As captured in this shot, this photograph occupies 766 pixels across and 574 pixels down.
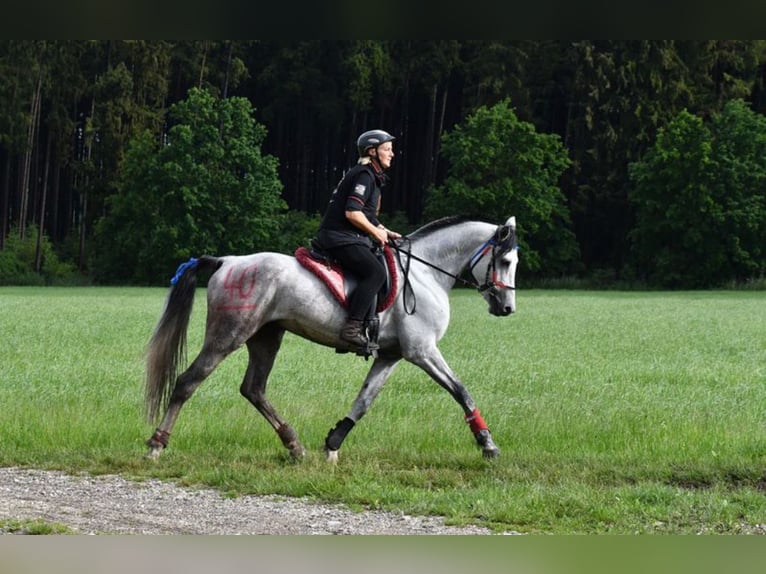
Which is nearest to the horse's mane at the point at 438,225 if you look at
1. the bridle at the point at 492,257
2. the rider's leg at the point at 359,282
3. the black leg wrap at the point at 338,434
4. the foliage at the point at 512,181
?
the bridle at the point at 492,257

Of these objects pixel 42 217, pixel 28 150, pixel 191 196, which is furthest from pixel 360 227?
pixel 28 150

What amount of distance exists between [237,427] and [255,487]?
3085 mm

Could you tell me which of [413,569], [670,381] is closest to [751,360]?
[670,381]

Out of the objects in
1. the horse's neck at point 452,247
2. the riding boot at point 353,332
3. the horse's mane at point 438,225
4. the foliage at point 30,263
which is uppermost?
the horse's mane at point 438,225

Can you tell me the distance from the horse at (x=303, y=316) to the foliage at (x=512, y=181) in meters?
60.3

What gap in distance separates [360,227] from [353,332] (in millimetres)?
911

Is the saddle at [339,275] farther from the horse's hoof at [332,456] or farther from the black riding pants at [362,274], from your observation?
the horse's hoof at [332,456]

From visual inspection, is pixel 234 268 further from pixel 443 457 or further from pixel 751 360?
pixel 751 360

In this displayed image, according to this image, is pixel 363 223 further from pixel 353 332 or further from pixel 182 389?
pixel 182 389

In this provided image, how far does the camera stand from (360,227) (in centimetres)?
895

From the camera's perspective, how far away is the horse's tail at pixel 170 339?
9.19 meters

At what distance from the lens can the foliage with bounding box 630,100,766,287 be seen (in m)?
66.9

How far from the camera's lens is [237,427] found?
36.2 ft

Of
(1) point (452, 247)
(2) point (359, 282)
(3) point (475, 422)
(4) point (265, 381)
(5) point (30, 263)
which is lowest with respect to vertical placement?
(5) point (30, 263)
